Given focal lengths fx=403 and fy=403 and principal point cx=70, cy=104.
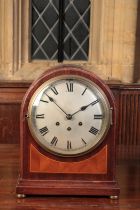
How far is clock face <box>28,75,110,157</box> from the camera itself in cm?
104

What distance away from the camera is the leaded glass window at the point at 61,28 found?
207cm

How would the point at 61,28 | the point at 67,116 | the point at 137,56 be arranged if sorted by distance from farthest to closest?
the point at 61,28
the point at 137,56
the point at 67,116

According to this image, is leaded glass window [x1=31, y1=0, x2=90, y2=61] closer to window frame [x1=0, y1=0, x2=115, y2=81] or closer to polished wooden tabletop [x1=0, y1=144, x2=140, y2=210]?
window frame [x1=0, y1=0, x2=115, y2=81]

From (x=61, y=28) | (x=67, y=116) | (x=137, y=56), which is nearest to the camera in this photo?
(x=67, y=116)

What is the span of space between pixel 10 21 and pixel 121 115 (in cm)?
69

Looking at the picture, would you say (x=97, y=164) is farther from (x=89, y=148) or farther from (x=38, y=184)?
(x=38, y=184)

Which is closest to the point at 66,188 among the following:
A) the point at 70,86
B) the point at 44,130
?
the point at 44,130

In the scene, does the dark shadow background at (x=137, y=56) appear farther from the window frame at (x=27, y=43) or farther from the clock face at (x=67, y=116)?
the clock face at (x=67, y=116)

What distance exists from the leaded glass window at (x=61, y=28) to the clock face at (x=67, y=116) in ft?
3.57

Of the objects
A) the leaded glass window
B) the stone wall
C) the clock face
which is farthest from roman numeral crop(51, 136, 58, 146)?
the leaded glass window

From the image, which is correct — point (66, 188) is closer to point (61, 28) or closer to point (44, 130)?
point (44, 130)

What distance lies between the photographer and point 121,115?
180 cm

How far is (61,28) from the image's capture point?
6.83 feet

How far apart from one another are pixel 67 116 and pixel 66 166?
0.44 feet
